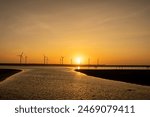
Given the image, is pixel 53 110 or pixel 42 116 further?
pixel 53 110

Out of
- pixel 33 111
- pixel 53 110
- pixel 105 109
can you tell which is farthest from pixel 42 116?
pixel 105 109

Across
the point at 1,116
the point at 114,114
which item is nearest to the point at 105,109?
the point at 114,114

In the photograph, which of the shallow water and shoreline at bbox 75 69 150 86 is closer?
the shallow water

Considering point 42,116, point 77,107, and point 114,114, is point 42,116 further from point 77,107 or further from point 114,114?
point 114,114

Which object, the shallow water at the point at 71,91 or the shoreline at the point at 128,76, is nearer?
the shallow water at the point at 71,91

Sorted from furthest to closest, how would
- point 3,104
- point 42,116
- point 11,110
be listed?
point 3,104, point 11,110, point 42,116

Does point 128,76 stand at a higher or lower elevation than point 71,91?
higher

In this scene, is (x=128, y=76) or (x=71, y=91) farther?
(x=128, y=76)

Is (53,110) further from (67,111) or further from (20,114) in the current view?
(20,114)

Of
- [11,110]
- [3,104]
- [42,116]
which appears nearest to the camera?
[42,116]
